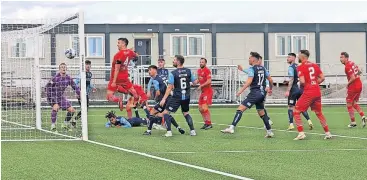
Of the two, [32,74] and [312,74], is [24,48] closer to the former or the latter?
[32,74]

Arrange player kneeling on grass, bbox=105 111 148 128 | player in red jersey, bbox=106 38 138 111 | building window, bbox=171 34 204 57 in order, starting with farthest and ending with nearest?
building window, bbox=171 34 204 57 → player kneeling on grass, bbox=105 111 148 128 → player in red jersey, bbox=106 38 138 111

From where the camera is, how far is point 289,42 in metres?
49.7

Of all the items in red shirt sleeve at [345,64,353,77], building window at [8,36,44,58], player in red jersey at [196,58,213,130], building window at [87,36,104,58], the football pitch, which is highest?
building window at [87,36,104,58]

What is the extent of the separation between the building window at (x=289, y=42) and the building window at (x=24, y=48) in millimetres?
32145

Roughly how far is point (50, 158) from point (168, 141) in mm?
3622

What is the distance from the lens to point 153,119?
16.1 metres

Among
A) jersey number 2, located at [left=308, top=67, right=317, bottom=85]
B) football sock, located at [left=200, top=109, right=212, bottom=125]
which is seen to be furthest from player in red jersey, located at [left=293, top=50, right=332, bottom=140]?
football sock, located at [left=200, top=109, right=212, bottom=125]

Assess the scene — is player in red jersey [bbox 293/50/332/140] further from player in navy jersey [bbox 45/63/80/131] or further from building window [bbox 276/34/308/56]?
building window [bbox 276/34/308/56]

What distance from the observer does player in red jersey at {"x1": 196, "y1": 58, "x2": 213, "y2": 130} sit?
18.5 metres

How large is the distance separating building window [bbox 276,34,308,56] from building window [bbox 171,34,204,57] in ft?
17.4

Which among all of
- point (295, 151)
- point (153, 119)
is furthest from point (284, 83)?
point (295, 151)

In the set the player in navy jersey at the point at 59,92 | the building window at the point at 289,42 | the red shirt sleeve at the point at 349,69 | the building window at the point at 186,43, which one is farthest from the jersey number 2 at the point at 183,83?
the building window at the point at 289,42

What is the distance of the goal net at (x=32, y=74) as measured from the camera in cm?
1586

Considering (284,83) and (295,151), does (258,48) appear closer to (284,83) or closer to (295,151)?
(284,83)
